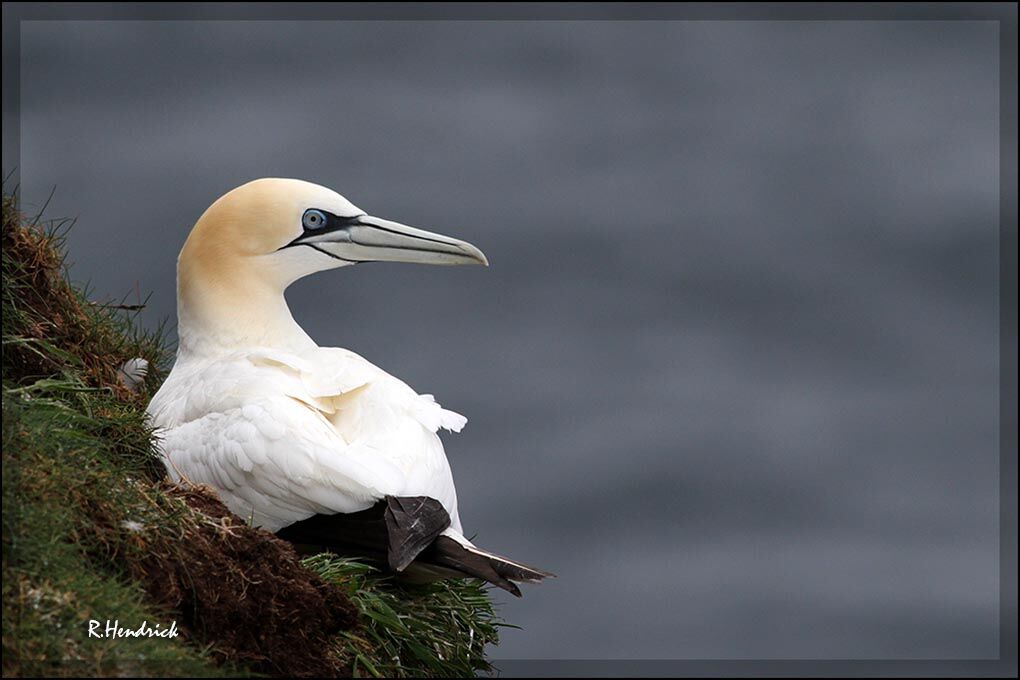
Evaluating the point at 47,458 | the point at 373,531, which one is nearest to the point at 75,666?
the point at 47,458

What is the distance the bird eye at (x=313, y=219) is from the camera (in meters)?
7.84

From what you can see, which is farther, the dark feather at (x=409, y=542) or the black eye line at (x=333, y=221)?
the black eye line at (x=333, y=221)

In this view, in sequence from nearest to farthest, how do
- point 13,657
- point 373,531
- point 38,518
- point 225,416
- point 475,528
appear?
1. point 13,657
2. point 38,518
3. point 373,531
4. point 225,416
5. point 475,528

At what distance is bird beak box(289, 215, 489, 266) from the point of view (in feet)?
25.7

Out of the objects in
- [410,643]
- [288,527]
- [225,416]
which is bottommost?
[410,643]

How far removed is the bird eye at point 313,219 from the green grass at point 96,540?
1116 mm

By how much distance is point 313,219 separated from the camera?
25.8ft

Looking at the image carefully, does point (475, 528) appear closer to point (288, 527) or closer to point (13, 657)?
point (288, 527)

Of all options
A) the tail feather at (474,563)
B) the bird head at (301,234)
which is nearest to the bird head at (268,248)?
the bird head at (301,234)

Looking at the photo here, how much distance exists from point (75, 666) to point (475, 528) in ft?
85.5

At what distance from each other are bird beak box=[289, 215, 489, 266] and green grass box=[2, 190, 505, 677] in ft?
3.82

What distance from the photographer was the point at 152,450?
6258 millimetres
